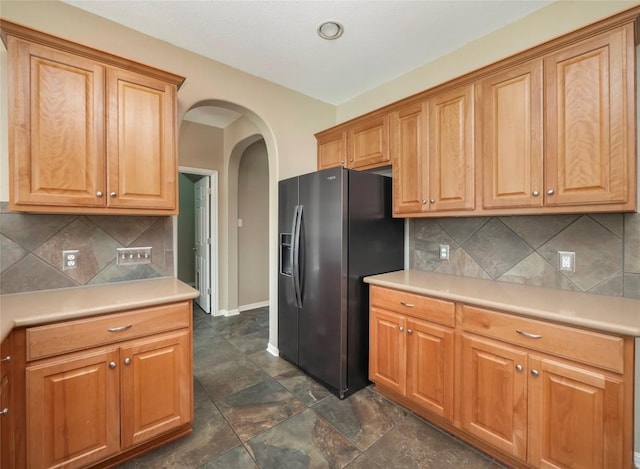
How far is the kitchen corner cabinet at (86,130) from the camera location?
1492 mm

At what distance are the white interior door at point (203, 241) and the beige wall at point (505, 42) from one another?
2655mm

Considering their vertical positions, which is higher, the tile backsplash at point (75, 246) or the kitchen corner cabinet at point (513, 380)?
the tile backsplash at point (75, 246)

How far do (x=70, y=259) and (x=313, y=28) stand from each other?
2.29 m

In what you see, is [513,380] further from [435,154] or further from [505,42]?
[505,42]

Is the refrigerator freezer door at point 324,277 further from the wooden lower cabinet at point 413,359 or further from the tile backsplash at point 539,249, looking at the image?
the tile backsplash at point 539,249

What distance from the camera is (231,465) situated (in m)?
1.58

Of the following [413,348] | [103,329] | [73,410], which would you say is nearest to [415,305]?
[413,348]

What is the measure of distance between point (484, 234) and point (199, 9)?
2.54 m

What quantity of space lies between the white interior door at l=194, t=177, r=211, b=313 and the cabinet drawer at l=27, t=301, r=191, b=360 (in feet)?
8.52

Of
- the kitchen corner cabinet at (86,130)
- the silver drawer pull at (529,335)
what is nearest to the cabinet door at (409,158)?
the silver drawer pull at (529,335)

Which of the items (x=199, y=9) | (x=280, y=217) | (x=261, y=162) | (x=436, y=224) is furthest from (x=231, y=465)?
(x=261, y=162)

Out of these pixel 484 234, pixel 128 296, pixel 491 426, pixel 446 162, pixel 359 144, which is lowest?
pixel 491 426

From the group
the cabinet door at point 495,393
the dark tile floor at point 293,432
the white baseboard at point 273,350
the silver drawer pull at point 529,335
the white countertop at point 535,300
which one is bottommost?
the dark tile floor at point 293,432

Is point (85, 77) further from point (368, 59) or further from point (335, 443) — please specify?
point (335, 443)
